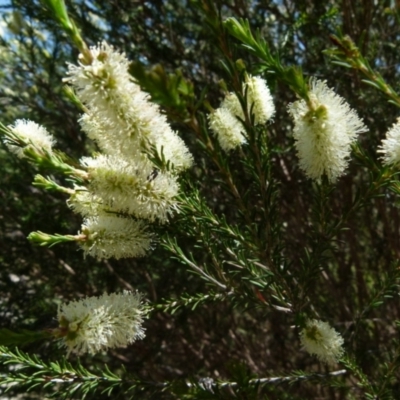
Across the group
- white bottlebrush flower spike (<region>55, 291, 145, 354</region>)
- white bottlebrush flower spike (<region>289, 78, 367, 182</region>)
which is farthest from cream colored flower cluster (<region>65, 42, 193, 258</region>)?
white bottlebrush flower spike (<region>289, 78, 367, 182</region>)

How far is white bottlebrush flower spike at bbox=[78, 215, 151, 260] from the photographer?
99 cm

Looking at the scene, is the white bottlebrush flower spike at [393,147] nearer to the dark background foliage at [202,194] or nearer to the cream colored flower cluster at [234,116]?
the cream colored flower cluster at [234,116]

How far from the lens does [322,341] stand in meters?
1.12

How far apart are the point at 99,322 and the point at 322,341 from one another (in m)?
0.50

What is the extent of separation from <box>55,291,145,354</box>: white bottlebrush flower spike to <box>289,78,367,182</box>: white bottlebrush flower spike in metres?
0.45

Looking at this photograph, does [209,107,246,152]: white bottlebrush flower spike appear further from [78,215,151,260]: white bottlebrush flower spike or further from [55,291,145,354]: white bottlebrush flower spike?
[55,291,145,354]: white bottlebrush flower spike

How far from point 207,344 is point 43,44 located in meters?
1.96

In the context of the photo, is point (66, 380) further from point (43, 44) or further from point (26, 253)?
point (43, 44)

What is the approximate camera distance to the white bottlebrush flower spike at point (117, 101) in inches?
29.6

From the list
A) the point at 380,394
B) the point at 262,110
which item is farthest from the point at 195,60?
the point at 380,394

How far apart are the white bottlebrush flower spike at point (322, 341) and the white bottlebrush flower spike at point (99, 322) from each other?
0.38 meters

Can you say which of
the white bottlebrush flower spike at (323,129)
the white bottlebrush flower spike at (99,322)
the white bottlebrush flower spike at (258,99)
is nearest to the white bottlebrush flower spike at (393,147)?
the white bottlebrush flower spike at (323,129)

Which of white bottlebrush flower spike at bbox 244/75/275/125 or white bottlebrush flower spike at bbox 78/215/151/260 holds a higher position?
white bottlebrush flower spike at bbox 244/75/275/125

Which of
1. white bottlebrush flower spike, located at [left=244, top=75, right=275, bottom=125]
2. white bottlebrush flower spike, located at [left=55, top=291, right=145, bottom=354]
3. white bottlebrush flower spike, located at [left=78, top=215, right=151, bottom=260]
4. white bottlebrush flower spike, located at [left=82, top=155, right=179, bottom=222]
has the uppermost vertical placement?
white bottlebrush flower spike, located at [left=244, top=75, right=275, bottom=125]
